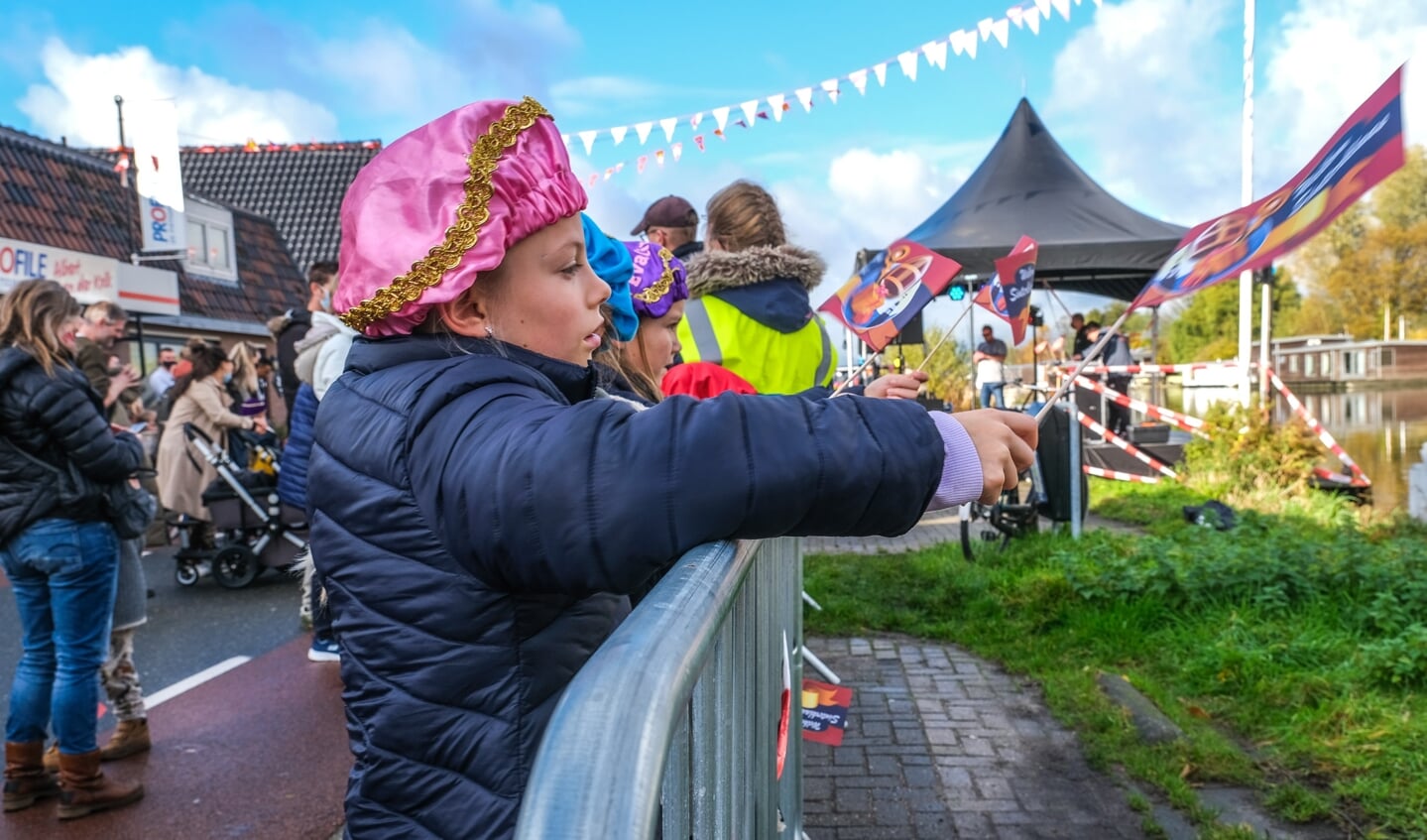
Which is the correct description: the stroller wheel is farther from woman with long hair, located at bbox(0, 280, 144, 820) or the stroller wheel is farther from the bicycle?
the bicycle

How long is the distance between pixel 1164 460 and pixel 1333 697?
884cm

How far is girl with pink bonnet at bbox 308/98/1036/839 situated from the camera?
1085 mm

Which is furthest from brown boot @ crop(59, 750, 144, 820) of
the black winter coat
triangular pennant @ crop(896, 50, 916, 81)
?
triangular pennant @ crop(896, 50, 916, 81)

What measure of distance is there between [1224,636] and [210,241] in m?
19.5

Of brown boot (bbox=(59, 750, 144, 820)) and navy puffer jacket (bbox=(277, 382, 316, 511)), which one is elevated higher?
navy puffer jacket (bbox=(277, 382, 316, 511))

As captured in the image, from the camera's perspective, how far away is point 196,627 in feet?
22.3

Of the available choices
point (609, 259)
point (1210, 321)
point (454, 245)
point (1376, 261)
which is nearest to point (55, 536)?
point (609, 259)

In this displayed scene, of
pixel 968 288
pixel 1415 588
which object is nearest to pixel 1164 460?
pixel 968 288

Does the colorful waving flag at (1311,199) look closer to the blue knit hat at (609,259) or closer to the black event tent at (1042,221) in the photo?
the blue knit hat at (609,259)

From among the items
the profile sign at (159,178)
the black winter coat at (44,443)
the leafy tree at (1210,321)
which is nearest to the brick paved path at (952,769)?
the black winter coat at (44,443)

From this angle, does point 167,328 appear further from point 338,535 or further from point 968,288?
point 338,535

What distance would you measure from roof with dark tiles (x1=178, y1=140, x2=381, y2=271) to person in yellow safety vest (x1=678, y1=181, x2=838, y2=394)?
2237 cm

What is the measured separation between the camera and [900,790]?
12.6 feet

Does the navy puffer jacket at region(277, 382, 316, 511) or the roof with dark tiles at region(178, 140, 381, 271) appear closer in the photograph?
the navy puffer jacket at region(277, 382, 316, 511)
